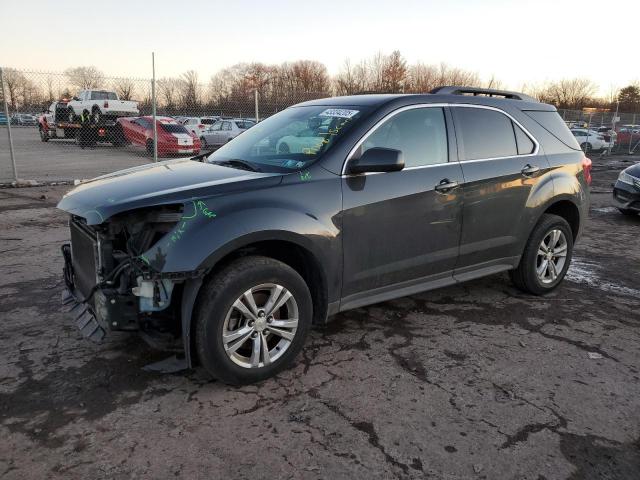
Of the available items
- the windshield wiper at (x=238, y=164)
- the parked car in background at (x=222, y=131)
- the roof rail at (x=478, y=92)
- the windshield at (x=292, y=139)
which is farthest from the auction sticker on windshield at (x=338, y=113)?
the parked car in background at (x=222, y=131)

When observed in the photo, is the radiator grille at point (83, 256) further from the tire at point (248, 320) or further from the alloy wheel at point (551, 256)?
the alloy wheel at point (551, 256)

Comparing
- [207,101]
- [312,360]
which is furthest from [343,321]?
[207,101]

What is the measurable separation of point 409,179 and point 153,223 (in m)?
1.81

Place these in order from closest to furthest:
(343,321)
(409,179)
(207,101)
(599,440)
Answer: (599,440) < (409,179) < (343,321) < (207,101)

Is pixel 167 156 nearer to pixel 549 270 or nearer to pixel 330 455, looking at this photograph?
pixel 549 270

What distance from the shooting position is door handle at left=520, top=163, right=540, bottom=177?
4.36 m

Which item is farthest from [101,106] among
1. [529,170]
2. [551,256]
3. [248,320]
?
[248,320]

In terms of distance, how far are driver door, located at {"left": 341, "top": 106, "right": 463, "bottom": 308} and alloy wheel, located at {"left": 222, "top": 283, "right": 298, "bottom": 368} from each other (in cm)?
50

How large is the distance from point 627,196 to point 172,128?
46.2 ft

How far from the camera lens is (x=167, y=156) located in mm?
16812

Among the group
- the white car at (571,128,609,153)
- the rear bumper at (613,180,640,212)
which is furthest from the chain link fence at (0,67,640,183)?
the white car at (571,128,609,153)

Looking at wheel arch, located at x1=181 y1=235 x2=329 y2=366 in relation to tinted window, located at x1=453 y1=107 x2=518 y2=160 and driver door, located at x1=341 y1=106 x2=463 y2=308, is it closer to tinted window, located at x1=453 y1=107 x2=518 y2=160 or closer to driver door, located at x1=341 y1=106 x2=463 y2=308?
driver door, located at x1=341 y1=106 x2=463 y2=308

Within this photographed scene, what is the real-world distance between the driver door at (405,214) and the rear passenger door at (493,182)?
0.14 metres

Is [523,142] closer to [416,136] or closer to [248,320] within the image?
[416,136]
